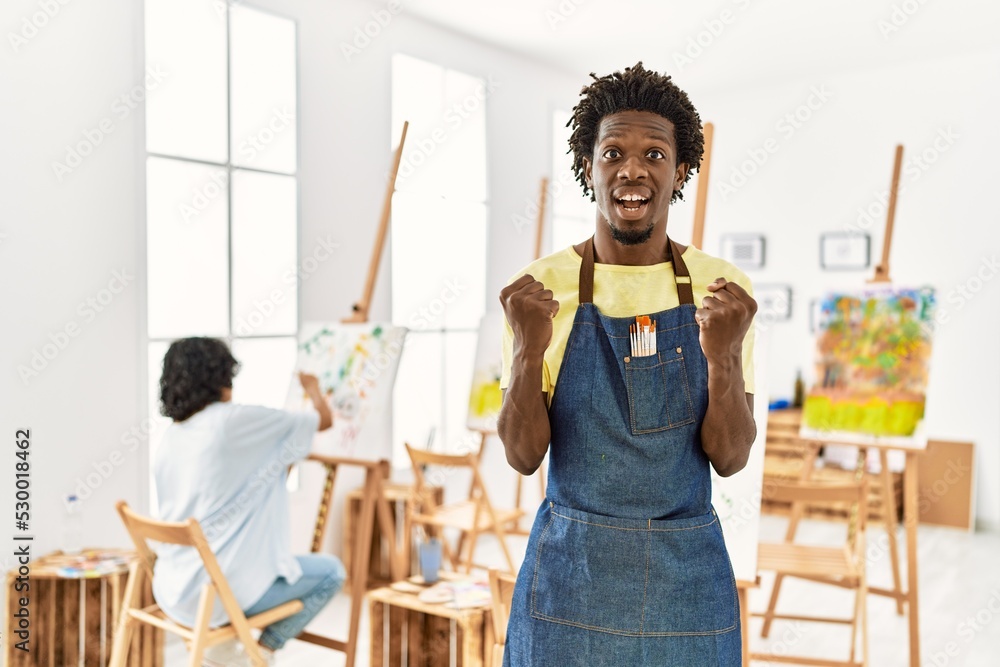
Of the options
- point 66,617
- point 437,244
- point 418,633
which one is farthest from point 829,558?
point 437,244

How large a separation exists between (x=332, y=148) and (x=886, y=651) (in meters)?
3.34

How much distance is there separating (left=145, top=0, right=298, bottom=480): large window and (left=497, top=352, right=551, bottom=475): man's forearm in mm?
2580

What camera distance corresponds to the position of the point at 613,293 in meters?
1.41

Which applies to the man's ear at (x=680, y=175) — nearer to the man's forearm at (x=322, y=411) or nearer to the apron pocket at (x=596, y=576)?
the apron pocket at (x=596, y=576)

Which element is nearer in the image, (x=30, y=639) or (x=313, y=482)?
(x=30, y=639)

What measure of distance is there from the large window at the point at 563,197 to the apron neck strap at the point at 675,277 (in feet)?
14.2

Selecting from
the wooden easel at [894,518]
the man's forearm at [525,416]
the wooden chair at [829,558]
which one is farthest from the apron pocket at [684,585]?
the wooden easel at [894,518]

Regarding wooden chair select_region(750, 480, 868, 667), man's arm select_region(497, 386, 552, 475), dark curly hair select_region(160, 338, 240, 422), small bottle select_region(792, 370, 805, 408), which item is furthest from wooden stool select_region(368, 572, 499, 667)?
small bottle select_region(792, 370, 805, 408)

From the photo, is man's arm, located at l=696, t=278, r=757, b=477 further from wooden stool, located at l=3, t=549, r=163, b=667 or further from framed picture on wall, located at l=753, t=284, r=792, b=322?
framed picture on wall, located at l=753, t=284, r=792, b=322

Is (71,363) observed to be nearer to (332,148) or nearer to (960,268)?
(332,148)

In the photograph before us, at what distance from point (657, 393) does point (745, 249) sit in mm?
5377

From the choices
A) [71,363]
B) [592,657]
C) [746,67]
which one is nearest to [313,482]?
[71,363]

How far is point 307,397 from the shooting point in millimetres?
3412

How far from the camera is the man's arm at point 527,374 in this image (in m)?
1.25
